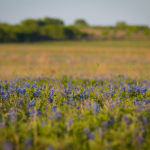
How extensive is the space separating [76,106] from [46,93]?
0.69 m

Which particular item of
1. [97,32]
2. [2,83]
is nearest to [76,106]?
[2,83]

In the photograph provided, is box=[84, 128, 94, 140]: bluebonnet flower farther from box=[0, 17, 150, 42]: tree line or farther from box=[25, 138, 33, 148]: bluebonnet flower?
box=[0, 17, 150, 42]: tree line

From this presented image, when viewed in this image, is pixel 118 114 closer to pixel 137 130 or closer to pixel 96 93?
pixel 137 130

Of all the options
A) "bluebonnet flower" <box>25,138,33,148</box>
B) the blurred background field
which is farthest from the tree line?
"bluebonnet flower" <box>25,138,33,148</box>

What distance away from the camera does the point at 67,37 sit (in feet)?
232

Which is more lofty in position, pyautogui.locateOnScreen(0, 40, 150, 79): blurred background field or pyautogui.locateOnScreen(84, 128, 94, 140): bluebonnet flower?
pyautogui.locateOnScreen(84, 128, 94, 140): bluebonnet flower

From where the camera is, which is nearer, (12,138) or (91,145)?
(91,145)

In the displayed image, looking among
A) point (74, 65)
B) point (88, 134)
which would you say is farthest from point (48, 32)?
point (88, 134)

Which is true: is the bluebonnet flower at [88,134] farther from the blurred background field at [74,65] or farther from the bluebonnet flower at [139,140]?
the blurred background field at [74,65]

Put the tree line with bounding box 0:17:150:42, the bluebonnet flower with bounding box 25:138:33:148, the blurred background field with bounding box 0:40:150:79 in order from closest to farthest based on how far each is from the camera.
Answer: the bluebonnet flower with bounding box 25:138:33:148 → the blurred background field with bounding box 0:40:150:79 → the tree line with bounding box 0:17:150:42

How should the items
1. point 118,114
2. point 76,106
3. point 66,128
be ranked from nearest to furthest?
1. point 66,128
2. point 118,114
3. point 76,106

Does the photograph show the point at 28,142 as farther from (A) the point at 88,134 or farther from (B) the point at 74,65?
(B) the point at 74,65

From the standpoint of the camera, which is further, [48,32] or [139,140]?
[48,32]

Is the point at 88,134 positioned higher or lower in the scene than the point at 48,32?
lower
